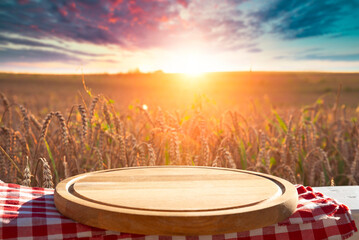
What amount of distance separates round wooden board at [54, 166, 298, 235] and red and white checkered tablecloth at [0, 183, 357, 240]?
0.06 m

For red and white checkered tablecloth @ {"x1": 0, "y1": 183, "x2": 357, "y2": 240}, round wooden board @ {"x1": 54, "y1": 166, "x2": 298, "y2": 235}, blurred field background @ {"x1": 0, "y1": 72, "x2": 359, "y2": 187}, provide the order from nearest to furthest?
round wooden board @ {"x1": 54, "y1": 166, "x2": 298, "y2": 235} → red and white checkered tablecloth @ {"x1": 0, "y1": 183, "x2": 357, "y2": 240} → blurred field background @ {"x1": 0, "y1": 72, "x2": 359, "y2": 187}

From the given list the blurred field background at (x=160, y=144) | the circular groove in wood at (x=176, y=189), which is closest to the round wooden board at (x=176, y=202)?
the circular groove in wood at (x=176, y=189)

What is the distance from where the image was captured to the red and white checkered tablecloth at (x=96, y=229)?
106cm

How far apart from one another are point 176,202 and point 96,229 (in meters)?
0.27

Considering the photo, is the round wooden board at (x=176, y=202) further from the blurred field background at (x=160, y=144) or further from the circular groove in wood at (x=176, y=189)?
the blurred field background at (x=160, y=144)

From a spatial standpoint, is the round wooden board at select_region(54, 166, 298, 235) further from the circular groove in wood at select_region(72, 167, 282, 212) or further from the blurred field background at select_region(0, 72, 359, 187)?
the blurred field background at select_region(0, 72, 359, 187)

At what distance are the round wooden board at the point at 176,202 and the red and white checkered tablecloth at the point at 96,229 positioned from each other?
0.06 m

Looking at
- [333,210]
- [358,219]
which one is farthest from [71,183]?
[358,219]

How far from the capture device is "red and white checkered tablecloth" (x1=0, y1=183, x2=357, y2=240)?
106 cm

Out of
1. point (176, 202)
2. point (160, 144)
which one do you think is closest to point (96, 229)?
point (176, 202)

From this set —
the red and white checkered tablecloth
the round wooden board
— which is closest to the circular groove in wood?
the round wooden board

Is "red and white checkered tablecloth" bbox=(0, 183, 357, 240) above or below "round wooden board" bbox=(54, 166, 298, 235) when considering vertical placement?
below

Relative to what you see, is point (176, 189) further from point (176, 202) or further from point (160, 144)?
point (160, 144)

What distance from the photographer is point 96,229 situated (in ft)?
3.51
